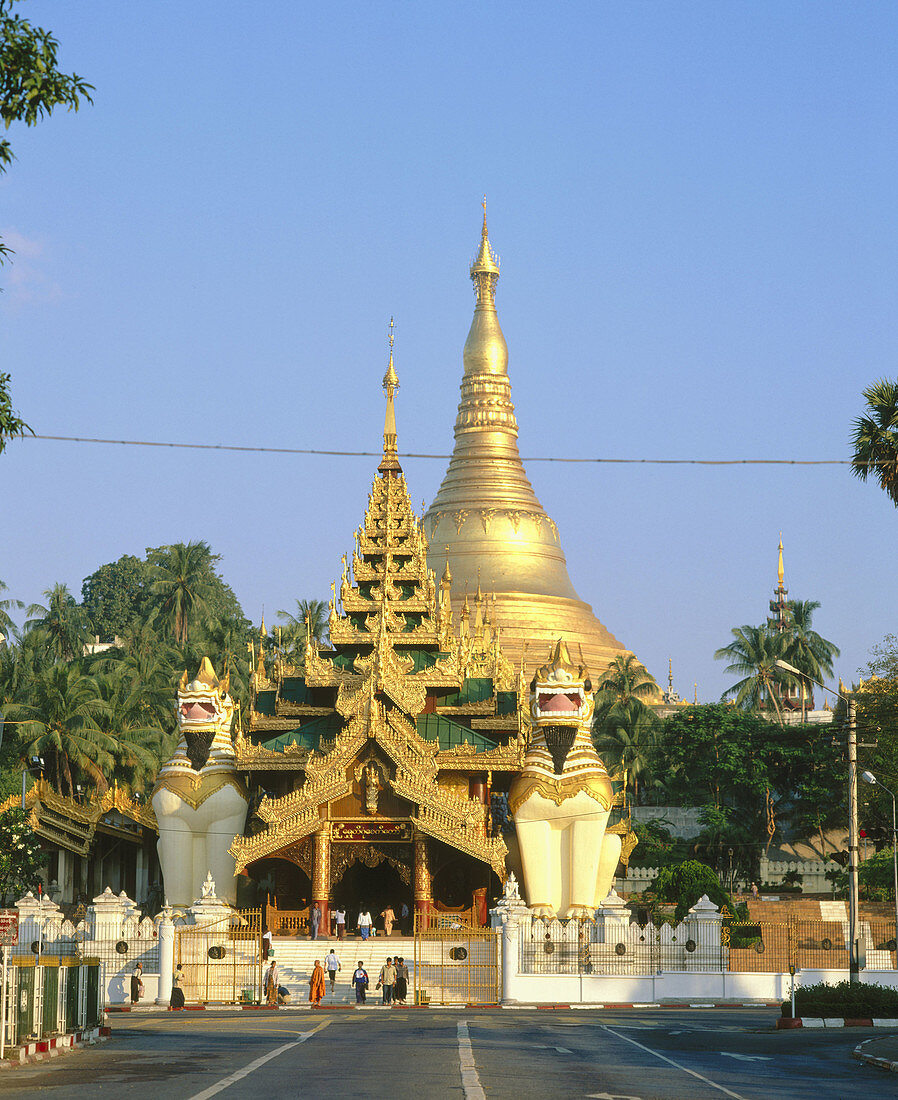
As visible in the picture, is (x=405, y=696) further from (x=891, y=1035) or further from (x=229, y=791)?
(x=891, y=1035)

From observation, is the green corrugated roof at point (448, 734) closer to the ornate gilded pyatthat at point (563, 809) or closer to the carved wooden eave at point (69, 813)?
the ornate gilded pyatthat at point (563, 809)

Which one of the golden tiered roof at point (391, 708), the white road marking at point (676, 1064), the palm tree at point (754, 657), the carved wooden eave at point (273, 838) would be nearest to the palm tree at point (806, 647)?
the palm tree at point (754, 657)

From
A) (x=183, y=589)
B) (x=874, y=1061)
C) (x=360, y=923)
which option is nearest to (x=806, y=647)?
(x=183, y=589)

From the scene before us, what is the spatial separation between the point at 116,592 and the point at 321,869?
2495 inches

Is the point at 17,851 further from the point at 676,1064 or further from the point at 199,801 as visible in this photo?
the point at 676,1064

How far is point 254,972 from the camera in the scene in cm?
3675

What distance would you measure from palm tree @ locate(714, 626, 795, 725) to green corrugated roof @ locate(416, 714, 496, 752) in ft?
111

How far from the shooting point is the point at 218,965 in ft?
121

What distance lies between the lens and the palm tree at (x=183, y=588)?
260ft

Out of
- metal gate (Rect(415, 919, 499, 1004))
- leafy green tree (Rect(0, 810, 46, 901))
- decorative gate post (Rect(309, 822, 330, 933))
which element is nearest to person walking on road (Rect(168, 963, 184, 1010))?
metal gate (Rect(415, 919, 499, 1004))

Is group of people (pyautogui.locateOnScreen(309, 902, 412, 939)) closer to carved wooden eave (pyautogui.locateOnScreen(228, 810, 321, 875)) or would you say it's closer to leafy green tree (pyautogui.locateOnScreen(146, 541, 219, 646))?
carved wooden eave (pyautogui.locateOnScreen(228, 810, 321, 875))

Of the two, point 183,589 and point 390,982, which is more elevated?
point 183,589

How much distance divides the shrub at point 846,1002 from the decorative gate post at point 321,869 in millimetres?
16090

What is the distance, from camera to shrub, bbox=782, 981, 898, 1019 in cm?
2888
